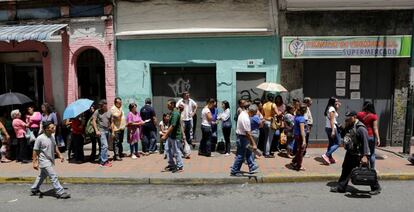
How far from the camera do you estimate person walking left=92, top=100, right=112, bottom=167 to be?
1018cm

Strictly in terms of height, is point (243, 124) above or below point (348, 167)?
above

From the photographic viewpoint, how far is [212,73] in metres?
12.5

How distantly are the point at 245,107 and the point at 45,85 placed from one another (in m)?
7.51

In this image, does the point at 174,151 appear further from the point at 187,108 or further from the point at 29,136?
the point at 29,136

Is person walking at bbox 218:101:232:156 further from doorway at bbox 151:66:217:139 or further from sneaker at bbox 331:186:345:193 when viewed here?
sneaker at bbox 331:186:345:193

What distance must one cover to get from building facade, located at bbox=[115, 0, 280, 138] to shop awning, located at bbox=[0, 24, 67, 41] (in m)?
2.00

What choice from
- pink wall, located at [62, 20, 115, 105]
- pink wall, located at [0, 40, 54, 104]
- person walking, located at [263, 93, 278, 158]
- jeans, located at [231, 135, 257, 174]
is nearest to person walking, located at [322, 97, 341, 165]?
person walking, located at [263, 93, 278, 158]

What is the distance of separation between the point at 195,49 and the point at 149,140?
316cm

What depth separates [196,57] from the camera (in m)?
12.2

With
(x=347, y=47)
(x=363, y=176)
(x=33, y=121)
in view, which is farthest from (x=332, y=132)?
(x=33, y=121)

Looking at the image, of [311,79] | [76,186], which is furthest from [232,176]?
[311,79]

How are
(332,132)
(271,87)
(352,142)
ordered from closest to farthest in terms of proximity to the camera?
1. (352,142)
2. (332,132)
3. (271,87)

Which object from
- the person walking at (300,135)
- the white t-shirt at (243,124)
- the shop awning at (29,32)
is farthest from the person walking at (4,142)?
the person walking at (300,135)

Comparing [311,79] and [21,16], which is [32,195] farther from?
[311,79]
